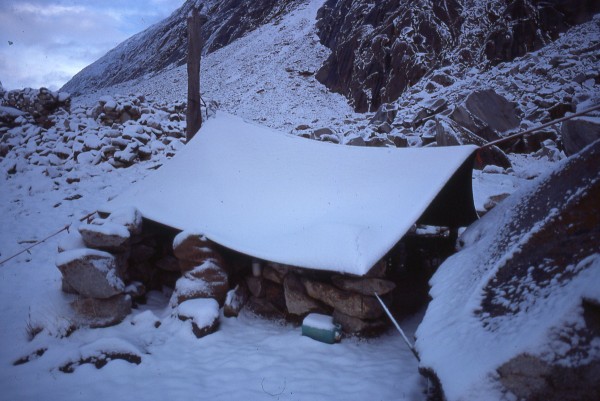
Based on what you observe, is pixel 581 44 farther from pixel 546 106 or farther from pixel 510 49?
pixel 546 106

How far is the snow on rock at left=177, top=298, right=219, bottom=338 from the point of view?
3.83 m

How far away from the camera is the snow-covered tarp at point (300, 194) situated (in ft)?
11.9

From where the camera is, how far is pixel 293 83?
26.7 metres

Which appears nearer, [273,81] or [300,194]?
[300,194]

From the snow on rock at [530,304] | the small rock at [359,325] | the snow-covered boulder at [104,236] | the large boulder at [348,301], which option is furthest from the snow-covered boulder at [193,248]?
the snow on rock at [530,304]

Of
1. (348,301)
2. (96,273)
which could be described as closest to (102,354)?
(96,273)

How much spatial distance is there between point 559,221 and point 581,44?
1901cm

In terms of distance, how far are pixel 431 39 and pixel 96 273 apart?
914 inches

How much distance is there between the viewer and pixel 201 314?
3.90 m

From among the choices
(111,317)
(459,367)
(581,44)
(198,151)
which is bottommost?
(111,317)

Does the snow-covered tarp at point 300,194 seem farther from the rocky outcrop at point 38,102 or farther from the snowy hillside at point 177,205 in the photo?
the rocky outcrop at point 38,102

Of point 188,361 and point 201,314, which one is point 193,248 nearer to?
point 201,314

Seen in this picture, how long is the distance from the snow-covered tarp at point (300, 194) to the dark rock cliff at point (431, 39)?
16.9 m

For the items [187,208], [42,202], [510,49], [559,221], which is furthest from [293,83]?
[559,221]
